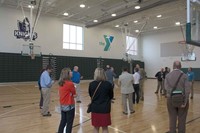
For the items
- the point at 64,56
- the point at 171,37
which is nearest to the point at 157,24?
the point at 171,37

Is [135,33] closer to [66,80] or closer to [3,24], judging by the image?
[3,24]

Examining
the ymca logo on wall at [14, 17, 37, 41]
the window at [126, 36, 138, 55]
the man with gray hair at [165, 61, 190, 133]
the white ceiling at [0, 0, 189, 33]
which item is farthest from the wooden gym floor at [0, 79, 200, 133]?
the window at [126, 36, 138, 55]

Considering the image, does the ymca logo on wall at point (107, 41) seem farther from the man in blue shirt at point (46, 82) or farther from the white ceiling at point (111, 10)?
the man in blue shirt at point (46, 82)

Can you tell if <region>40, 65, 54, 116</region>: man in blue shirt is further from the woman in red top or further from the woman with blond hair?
the woman with blond hair

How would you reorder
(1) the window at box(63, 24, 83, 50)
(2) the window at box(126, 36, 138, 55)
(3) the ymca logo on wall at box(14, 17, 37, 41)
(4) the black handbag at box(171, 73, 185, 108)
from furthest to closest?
1. (2) the window at box(126, 36, 138, 55)
2. (1) the window at box(63, 24, 83, 50)
3. (3) the ymca logo on wall at box(14, 17, 37, 41)
4. (4) the black handbag at box(171, 73, 185, 108)

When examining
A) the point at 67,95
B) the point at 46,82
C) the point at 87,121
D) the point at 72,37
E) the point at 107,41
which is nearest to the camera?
the point at 67,95

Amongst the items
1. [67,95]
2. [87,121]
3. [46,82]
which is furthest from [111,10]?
[67,95]

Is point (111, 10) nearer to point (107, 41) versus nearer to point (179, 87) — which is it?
point (107, 41)

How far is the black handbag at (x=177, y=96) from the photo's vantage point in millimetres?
3680

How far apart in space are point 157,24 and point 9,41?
1601 centimetres

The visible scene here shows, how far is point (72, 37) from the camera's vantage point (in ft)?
66.9

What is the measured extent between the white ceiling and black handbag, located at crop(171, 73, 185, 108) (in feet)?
35.1

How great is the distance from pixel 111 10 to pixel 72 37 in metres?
5.64

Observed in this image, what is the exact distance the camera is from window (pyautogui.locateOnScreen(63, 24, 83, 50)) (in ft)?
65.2
